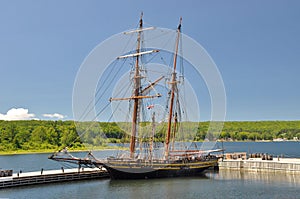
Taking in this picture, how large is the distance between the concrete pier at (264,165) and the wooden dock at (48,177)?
2091 cm

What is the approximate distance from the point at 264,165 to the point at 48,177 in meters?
31.5

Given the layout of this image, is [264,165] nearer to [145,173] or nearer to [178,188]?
[178,188]

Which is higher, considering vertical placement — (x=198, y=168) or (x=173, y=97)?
(x=173, y=97)

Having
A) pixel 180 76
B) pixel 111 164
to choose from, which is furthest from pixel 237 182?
pixel 180 76

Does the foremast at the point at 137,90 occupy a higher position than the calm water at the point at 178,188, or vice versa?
the foremast at the point at 137,90

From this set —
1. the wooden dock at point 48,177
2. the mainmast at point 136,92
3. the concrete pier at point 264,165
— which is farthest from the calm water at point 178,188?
the mainmast at point 136,92

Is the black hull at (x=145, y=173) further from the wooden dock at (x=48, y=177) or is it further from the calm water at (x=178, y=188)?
the wooden dock at (x=48, y=177)

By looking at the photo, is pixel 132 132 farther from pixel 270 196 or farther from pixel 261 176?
pixel 270 196

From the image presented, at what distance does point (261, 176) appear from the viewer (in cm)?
4588

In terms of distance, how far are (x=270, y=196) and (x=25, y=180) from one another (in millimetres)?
27492

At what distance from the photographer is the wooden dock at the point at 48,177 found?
37906mm

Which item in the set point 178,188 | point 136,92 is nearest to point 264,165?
point 178,188

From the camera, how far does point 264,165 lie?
50.5 m

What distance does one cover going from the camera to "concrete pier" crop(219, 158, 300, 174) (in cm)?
4704
